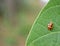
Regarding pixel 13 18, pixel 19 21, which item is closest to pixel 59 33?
pixel 19 21

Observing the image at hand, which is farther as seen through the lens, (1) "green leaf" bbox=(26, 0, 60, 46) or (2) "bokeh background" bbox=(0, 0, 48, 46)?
(2) "bokeh background" bbox=(0, 0, 48, 46)

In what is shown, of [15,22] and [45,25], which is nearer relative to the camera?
[45,25]

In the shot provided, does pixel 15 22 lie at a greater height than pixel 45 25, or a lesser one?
lesser

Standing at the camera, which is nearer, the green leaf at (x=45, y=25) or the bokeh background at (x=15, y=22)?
the green leaf at (x=45, y=25)

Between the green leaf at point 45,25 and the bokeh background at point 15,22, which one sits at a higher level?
the green leaf at point 45,25

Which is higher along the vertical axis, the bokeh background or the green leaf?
the green leaf
